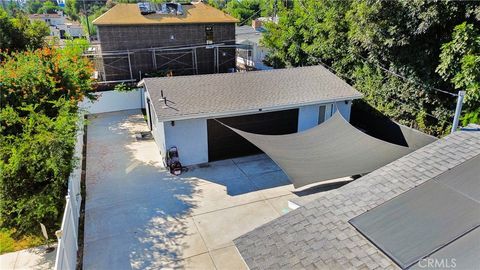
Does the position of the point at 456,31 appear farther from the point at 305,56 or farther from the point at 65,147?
the point at 65,147

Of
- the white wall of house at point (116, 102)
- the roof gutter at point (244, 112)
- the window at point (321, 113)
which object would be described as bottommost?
the white wall of house at point (116, 102)

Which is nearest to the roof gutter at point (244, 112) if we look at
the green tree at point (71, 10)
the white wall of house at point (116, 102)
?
the white wall of house at point (116, 102)

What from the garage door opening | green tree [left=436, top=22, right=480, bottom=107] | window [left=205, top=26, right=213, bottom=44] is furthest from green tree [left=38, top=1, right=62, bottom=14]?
green tree [left=436, top=22, right=480, bottom=107]

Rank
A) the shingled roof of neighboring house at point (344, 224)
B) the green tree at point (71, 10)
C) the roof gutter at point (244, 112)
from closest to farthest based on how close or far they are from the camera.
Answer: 1. the shingled roof of neighboring house at point (344, 224)
2. the roof gutter at point (244, 112)
3. the green tree at point (71, 10)

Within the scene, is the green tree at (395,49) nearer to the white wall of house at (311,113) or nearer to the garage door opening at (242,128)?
the white wall of house at (311,113)

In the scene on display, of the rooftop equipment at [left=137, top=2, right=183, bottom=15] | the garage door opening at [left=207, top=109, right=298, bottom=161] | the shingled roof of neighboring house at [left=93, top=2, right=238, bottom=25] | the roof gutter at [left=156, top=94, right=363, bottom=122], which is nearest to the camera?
the roof gutter at [left=156, top=94, right=363, bottom=122]

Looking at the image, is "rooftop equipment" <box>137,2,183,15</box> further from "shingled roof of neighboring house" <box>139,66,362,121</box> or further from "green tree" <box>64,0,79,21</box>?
"green tree" <box>64,0,79,21</box>
